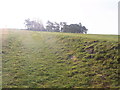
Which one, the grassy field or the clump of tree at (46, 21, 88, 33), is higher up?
Result: the clump of tree at (46, 21, 88, 33)

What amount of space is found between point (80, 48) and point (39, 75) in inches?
353

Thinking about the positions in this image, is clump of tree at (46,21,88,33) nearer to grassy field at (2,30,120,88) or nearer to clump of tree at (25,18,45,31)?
clump of tree at (25,18,45,31)

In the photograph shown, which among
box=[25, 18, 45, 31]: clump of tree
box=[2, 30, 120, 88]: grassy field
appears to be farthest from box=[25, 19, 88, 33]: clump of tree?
box=[2, 30, 120, 88]: grassy field

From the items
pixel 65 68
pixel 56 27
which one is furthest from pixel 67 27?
pixel 65 68

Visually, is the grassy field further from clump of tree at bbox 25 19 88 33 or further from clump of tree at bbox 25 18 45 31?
clump of tree at bbox 25 18 45 31

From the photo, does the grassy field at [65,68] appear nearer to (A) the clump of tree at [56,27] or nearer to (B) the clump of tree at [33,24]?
(A) the clump of tree at [56,27]

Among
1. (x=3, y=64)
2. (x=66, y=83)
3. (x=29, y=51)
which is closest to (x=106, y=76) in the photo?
(x=66, y=83)

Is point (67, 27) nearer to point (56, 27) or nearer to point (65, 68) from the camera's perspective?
point (56, 27)

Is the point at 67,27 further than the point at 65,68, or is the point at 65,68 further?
the point at 67,27

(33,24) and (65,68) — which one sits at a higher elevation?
(33,24)

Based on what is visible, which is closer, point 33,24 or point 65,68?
point 65,68

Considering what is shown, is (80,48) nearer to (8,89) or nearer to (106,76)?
(106,76)

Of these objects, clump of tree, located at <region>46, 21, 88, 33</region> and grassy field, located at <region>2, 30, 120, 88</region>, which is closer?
grassy field, located at <region>2, 30, 120, 88</region>

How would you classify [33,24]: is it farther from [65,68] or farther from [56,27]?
[65,68]
